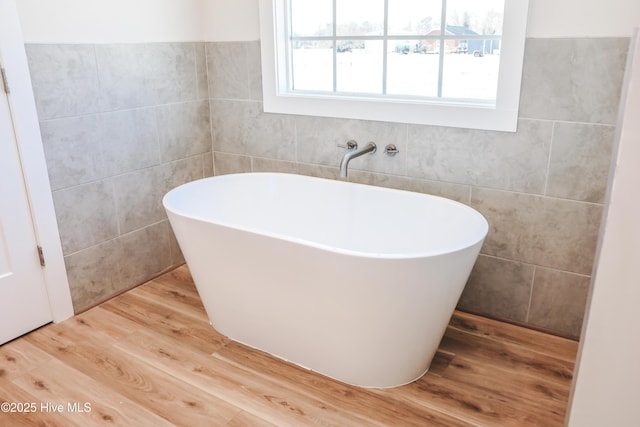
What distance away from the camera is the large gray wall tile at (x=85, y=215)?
248 cm

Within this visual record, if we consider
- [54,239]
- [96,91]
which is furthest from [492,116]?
[54,239]

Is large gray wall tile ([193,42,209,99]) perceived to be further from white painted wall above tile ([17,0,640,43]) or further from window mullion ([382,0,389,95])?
window mullion ([382,0,389,95])

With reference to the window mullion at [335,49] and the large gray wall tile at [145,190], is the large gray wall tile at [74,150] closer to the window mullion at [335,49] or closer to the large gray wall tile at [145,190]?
the large gray wall tile at [145,190]

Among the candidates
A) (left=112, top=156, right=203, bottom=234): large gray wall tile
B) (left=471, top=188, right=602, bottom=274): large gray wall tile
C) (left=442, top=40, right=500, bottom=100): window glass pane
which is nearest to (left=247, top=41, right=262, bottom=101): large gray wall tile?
(left=112, top=156, right=203, bottom=234): large gray wall tile

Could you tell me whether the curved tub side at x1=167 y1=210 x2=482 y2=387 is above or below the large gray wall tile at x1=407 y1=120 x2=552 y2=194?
below

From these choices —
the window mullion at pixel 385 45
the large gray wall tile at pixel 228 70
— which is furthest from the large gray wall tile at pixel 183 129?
the window mullion at pixel 385 45

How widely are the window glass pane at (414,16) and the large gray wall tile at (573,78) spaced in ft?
1.71

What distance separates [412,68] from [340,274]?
130 cm

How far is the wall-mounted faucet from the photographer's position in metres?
2.46

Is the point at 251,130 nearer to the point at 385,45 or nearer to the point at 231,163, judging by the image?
the point at 231,163

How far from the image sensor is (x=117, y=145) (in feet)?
8.79

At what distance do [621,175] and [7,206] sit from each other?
2.37m

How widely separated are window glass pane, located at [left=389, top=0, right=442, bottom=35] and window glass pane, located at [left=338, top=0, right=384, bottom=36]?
0.22 feet

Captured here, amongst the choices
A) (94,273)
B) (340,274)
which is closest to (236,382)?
(340,274)
